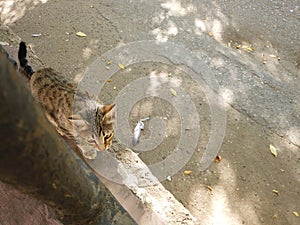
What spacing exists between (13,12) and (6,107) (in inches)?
193

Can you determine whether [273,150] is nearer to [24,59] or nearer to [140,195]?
[140,195]

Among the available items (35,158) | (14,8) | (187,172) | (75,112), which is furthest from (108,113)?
(14,8)

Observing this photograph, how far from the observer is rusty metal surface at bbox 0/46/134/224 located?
585 mm

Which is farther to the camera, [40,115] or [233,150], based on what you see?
[233,150]

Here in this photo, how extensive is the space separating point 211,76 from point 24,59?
7.31 ft

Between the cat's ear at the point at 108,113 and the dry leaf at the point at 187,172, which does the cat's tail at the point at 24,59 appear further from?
the dry leaf at the point at 187,172

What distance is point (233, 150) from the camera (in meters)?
3.80

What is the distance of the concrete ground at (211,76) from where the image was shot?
352 cm

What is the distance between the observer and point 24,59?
328 cm

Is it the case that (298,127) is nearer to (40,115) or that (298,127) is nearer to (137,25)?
(137,25)

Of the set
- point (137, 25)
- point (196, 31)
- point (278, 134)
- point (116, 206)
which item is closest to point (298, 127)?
point (278, 134)

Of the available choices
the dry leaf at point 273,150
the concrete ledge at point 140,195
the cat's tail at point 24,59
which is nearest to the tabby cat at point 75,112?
the cat's tail at point 24,59

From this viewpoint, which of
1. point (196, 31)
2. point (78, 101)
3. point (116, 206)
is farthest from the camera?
point (196, 31)

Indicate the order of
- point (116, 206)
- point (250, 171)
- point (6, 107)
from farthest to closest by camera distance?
point (250, 171)
point (116, 206)
point (6, 107)
